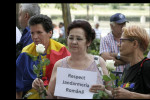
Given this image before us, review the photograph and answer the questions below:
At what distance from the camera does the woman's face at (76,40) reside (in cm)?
286

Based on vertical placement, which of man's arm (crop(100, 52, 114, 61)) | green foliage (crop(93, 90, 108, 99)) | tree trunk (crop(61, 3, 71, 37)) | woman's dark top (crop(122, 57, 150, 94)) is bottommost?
green foliage (crop(93, 90, 108, 99))

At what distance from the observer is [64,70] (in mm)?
2678

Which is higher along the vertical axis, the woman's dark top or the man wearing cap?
the man wearing cap

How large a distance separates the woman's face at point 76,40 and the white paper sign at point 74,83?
11.8 inches

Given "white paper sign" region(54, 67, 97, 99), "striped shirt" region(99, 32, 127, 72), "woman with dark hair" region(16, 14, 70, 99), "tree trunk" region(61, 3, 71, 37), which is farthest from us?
"tree trunk" region(61, 3, 71, 37)

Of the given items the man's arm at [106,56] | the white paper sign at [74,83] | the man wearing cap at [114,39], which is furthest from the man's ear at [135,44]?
the man wearing cap at [114,39]

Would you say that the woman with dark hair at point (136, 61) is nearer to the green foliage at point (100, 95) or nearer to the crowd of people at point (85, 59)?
the crowd of people at point (85, 59)

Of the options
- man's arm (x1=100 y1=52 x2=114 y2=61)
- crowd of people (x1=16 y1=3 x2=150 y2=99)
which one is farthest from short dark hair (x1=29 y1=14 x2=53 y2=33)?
man's arm (x1=100 y1=52 x2=114 y2=61)

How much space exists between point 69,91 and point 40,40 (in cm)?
95

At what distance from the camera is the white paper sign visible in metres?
2.59

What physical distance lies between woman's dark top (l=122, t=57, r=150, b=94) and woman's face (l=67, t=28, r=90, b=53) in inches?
23.4

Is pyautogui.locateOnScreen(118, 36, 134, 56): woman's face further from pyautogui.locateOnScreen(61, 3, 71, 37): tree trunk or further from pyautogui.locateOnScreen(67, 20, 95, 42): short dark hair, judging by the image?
pyautogui.locateOnScreen(61, 3, 71, 37): tree trunk

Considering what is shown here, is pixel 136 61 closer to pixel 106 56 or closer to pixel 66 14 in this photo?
pixel 106 56
